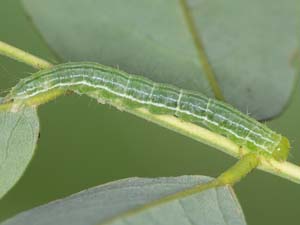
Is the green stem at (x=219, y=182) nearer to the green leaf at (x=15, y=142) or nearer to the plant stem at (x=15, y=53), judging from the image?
the green leaf at (x=15, y=142)

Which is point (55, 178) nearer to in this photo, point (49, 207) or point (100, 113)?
point (100, 113)

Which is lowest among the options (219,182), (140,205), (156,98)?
(140,205)

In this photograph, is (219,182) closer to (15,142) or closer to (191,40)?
Result: (191,40)

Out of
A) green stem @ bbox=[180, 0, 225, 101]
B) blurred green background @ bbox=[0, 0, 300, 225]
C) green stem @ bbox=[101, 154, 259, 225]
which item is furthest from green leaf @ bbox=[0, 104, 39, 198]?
blurred green background @ bbox=[0, 0, 300, 225]

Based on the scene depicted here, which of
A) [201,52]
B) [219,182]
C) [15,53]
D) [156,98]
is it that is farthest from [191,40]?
[15,53]

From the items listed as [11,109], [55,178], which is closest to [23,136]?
[11,109]

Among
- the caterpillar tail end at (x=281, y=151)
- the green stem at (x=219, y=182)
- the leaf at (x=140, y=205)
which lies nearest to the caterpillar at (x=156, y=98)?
the caterpillar tail end at (x=281, y=151)

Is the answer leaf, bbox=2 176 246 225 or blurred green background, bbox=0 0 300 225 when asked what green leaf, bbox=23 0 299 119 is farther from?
blurred green background, bbox=0 0 300 225
